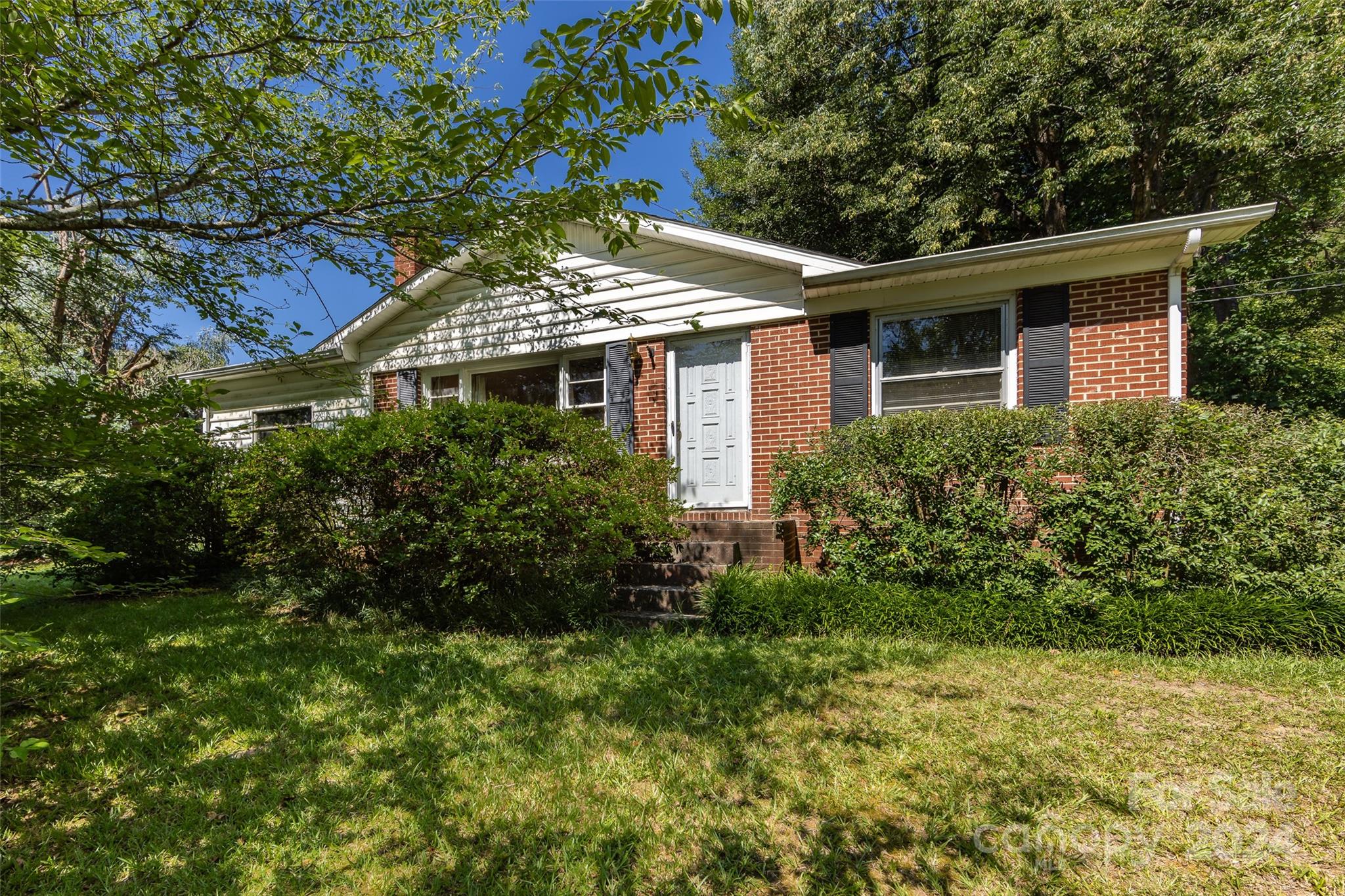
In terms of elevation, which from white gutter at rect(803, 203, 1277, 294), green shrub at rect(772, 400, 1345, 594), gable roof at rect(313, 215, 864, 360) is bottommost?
green shrub at rect(772, 400, 1345, 594)

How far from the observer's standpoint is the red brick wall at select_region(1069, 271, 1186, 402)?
526cm

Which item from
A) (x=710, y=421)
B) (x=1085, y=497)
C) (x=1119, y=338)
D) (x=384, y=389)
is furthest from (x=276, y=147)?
(x=1119, y=338)

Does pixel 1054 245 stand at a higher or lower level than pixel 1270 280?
lower

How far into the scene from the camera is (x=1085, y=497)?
166 inches

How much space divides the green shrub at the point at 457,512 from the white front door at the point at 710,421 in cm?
167

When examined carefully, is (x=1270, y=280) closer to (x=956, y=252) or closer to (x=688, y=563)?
(x=956, y=252)

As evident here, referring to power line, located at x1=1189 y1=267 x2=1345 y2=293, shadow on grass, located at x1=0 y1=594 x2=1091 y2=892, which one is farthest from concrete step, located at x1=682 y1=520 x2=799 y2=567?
power line, located at x1=1189 y1=267 x2=1345 y2=293

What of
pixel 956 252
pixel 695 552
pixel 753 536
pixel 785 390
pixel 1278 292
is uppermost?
pixel 1278 292

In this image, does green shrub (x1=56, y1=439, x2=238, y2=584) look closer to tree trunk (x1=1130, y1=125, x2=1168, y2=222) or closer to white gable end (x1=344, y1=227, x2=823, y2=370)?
white gable end (x1=344, y1=227, x2=823, y2=370)

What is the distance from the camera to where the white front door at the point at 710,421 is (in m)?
6.96

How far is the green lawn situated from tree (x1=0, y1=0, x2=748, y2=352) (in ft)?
9.84

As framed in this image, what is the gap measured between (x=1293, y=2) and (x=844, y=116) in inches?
285

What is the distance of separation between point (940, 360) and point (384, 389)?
27.7ft

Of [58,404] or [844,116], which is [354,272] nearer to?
[58,404]
